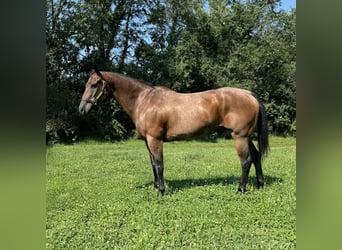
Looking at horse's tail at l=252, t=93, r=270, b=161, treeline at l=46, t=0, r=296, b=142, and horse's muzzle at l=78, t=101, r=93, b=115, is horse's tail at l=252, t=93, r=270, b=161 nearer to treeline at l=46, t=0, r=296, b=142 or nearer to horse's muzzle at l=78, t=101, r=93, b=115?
horse's muzzle at l=78, t=101, r=93, b=115

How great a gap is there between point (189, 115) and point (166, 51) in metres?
7.26

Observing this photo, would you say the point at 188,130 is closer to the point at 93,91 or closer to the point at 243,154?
the point at 243,154

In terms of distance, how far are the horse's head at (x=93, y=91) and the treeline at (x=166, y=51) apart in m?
3.94

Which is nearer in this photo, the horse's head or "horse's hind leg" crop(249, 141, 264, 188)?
the horse's head

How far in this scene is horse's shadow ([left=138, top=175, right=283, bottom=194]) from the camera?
15.7ft

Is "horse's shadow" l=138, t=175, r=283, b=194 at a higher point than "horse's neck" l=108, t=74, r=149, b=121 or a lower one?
lower

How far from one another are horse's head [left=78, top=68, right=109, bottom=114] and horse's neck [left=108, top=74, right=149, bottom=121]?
219 mm

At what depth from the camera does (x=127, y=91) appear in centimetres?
446

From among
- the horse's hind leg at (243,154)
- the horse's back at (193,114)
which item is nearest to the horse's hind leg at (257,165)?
the horse's hind leg at (243,154)

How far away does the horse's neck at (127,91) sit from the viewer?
4.44m

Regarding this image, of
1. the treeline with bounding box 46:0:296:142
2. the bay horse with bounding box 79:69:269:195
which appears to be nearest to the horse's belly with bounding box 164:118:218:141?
the bay horse with bounding box 79:69:269:195

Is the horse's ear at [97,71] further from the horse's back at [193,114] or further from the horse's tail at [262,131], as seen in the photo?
the horse's tail at [262,131]
